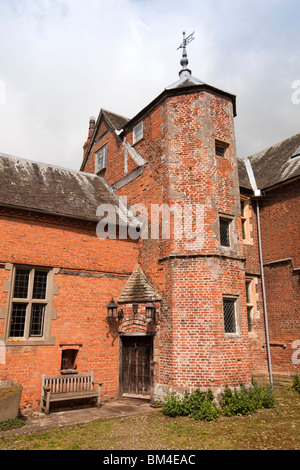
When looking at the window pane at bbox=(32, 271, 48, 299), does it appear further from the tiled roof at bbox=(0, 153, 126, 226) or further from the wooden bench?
the wooden bench

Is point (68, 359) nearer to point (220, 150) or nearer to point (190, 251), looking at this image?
point (190, 251)

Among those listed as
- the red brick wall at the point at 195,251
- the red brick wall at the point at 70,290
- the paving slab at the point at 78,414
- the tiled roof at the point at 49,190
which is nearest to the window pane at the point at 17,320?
the red brick wall at the point at 70,290

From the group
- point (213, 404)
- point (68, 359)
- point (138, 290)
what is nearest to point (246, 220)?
point (138, 290)

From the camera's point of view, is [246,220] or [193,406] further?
[246,220]

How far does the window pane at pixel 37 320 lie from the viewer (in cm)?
1077

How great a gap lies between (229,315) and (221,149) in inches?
235

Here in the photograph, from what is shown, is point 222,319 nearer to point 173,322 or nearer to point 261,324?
point 173,322

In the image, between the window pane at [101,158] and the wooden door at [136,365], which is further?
the window pane at [101,158]

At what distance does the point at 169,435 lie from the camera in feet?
25.4

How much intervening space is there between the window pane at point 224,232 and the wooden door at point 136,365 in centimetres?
409

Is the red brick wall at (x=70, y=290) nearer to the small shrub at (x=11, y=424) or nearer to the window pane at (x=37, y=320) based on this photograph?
the window pane at (x=37, y=320)

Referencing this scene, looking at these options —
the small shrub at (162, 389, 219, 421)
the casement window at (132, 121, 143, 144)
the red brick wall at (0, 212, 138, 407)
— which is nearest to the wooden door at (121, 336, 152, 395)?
the red brick wall at (0, 212, 138, 407)

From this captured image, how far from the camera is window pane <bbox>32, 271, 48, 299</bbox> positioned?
36.2 feet
